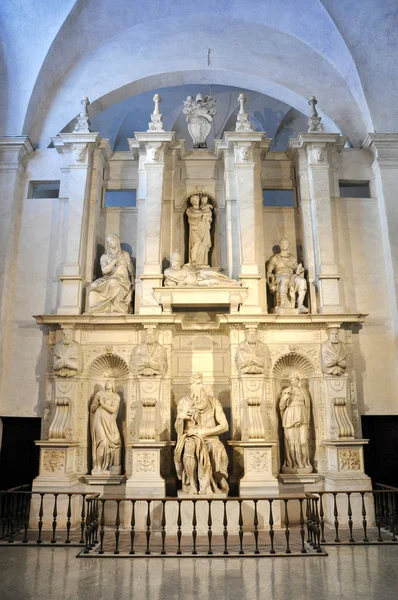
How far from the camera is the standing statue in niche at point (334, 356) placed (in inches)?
421

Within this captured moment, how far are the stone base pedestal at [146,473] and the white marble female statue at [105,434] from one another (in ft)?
2.45

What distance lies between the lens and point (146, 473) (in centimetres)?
989

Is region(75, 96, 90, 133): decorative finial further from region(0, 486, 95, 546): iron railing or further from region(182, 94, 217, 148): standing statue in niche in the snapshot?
region(0, 486, 95, 546): iron railing

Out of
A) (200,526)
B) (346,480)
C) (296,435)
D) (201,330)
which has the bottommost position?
(200,526)

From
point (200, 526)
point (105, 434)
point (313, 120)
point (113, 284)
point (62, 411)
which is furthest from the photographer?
point (313, 120)

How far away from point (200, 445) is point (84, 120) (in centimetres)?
776

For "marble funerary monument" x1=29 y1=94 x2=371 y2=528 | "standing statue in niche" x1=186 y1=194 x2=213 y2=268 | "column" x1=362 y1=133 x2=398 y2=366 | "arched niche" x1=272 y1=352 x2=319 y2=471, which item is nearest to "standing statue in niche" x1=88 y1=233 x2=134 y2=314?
"marble funerary monument" x1=29 y1=94 x2=371 y2=528

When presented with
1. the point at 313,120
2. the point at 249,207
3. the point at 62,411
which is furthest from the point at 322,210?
the point at 62,411

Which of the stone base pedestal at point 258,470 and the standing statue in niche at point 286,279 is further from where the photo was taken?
the standing statue in niche at point 286,279

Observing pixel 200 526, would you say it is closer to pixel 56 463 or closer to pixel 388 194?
pixel 56 463

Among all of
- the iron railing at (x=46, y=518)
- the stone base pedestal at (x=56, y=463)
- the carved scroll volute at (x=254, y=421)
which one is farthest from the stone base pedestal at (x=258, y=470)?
the stone base pedestal at (x=56, y=463)

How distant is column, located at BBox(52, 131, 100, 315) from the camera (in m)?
11.3

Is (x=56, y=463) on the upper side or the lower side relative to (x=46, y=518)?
upper

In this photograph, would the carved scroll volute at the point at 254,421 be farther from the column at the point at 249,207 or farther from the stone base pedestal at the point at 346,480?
the column at the point at 249,207
